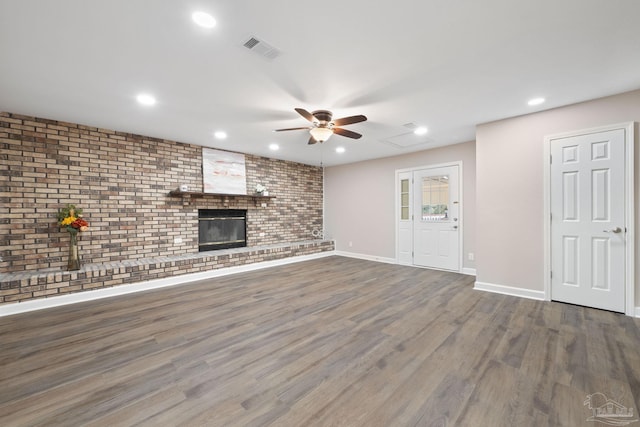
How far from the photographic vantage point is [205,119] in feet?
11.9

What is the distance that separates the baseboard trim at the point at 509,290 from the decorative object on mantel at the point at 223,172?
15.7 feet

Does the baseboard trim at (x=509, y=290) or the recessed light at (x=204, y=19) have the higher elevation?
the recessed light at (x=204, y=19)

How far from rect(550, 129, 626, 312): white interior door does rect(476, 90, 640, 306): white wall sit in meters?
0.16

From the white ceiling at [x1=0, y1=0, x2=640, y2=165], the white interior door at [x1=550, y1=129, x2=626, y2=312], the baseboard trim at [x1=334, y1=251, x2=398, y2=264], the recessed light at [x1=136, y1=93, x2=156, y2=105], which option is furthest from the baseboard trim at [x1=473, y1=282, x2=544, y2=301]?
the recessed light at [x1=136, y1=93, x2=156, y2=105]

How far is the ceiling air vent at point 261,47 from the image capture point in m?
1.95

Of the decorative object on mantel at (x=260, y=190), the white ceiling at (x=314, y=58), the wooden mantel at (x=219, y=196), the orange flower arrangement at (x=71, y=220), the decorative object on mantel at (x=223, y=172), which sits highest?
the white ceiling at (x=314, y=58)

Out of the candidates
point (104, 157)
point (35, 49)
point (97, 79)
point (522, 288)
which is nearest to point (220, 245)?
point (104, 157)

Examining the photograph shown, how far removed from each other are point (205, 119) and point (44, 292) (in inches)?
119

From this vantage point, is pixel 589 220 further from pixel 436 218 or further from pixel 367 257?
pixel 367 257

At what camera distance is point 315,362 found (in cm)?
201

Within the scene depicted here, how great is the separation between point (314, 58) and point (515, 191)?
3.25 metres

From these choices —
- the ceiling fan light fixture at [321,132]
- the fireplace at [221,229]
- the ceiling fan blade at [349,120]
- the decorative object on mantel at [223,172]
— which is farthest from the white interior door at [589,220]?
the fireplace at [221,229]

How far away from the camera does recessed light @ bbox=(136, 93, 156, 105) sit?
2867 mm

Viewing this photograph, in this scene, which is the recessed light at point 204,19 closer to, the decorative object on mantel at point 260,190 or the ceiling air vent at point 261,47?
the ceiling air vent at point 261,47
